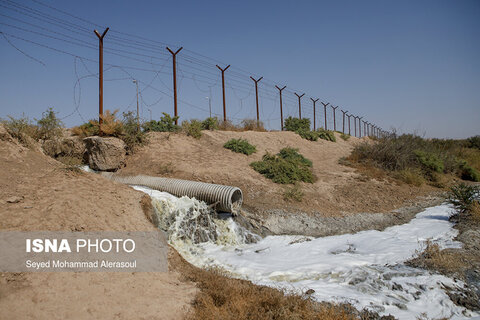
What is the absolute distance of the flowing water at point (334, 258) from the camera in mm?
4855

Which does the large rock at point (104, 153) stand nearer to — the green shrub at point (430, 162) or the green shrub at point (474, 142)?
the green shrub at point (430, 162)

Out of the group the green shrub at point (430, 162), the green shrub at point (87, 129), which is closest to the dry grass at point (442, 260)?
the green shrub at point (430, 162)

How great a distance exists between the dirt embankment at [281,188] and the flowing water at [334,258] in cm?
85

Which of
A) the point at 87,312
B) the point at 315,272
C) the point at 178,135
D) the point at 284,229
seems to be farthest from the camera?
the point at 178,135

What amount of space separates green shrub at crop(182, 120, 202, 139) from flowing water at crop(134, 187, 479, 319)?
22.7 ft

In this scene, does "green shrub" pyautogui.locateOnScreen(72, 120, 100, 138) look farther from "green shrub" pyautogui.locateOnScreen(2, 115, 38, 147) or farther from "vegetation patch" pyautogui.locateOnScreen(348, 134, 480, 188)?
"vegetation patch" pyautogui.locateOnScreen(348, 134, 480, 188)

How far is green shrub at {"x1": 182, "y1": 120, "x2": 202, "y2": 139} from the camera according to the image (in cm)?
1612

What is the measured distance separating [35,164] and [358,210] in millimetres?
9871

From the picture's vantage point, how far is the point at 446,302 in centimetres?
476

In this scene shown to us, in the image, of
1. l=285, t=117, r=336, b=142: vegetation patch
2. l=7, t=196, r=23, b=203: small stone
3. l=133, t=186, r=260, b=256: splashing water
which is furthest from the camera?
l=285, t=117, r=336, b=142: vegetation patch

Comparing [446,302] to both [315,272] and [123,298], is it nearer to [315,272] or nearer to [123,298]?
[315,272]

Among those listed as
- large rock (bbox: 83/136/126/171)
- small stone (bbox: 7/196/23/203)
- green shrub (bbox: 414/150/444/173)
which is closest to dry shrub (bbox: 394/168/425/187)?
green shrub (bbox: 414/150/444/173)

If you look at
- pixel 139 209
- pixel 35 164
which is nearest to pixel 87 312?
pixel 139 209

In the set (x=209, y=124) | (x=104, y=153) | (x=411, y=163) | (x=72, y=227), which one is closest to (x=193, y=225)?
(x=72, y=227)
